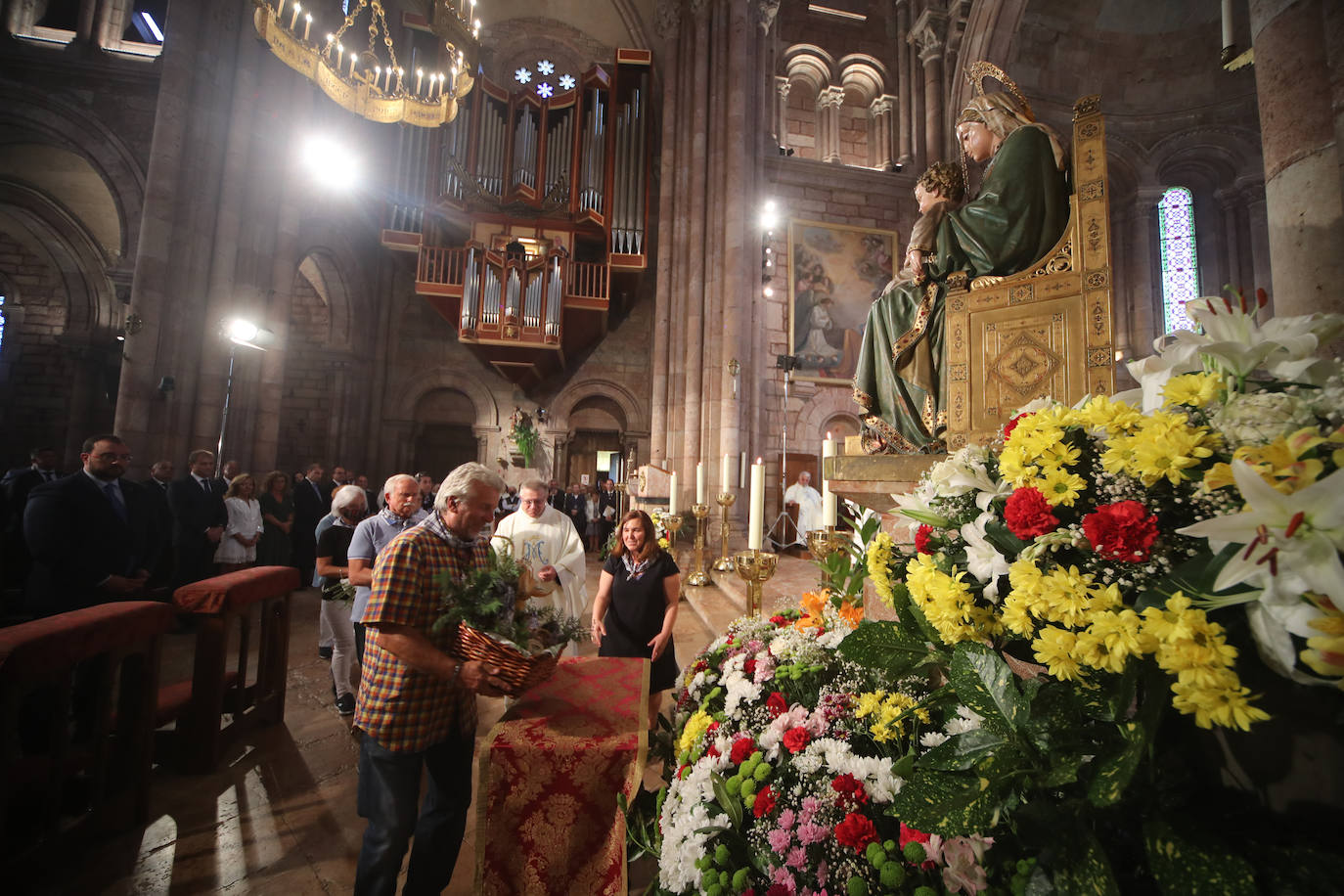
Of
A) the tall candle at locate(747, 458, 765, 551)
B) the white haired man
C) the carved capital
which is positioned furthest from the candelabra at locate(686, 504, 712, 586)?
the carved capital

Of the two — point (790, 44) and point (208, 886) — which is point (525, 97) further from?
point (208, 886)

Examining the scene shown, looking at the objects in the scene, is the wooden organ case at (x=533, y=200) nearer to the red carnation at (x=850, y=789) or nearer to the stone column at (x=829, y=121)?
the stone column at (x=829, y=121)

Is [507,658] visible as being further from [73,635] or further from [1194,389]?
[73,635]

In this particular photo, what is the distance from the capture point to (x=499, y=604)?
164 centimetres

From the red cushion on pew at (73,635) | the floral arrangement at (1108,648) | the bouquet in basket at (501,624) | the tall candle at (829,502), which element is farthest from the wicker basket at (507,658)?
the red cushion on pew at (73,635)

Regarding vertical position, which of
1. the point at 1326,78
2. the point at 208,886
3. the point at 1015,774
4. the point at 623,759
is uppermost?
the point at 1326,78

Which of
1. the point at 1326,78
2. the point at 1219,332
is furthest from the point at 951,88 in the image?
the point at 1219,332

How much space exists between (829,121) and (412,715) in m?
13.3

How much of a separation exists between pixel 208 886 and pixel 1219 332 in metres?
3.40

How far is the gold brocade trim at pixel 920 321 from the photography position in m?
2.12

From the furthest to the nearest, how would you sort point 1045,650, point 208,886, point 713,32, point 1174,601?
point 713,32 < point 208,886 < point 1045,650 < point 1174,601

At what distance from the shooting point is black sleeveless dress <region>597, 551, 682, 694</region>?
2.70 metres

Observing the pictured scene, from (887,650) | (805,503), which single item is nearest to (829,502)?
(887,650)

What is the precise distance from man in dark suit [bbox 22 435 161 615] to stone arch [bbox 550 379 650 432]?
932 centimetres
